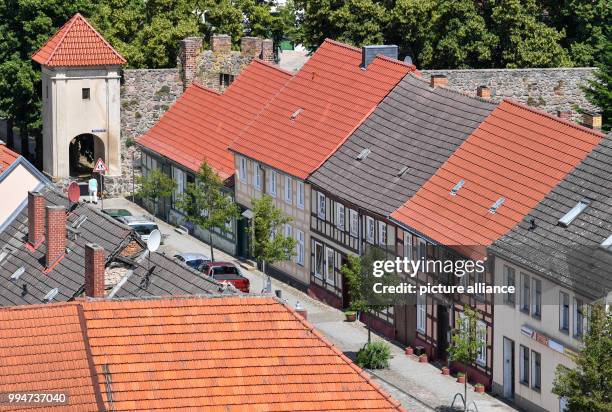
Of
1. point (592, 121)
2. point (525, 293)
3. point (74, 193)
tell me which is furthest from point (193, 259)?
point (525, 293)

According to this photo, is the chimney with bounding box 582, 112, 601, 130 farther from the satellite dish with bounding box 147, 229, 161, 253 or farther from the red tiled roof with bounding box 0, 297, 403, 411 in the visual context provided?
the red tiled roof with bounding box 0, 297, 403, 411

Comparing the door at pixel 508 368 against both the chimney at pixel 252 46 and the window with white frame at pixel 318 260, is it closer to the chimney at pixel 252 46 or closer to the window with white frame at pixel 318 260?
the window with white frame at pixel 318 260

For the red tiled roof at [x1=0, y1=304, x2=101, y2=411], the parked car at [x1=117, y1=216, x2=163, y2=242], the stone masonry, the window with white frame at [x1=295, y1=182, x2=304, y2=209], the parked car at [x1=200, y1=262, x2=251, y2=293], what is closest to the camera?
the red tiled roof at [x1=0, y1=304, x2=101, y2=411]

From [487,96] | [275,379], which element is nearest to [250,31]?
[487,96]

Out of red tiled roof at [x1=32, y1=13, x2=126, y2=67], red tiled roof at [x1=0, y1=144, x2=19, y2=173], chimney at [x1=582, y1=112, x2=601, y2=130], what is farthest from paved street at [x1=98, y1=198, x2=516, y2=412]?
red tiled roof at [x1=32, y1=13, x2=126, y2=67]

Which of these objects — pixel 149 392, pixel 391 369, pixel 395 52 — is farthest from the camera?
pixel 395 52

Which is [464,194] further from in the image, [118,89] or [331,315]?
[118,89]
